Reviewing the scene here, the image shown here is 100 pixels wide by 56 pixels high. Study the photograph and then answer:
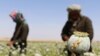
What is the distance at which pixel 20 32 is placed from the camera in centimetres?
1825

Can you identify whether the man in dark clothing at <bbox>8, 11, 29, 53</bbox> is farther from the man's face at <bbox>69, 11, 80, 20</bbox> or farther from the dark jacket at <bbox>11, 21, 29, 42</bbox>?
the man's face at <bbox>69, 11, 80, 20</bbox>

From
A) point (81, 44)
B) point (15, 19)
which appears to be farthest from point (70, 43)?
point (15, 19)

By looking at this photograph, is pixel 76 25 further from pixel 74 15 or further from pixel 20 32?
pixel 20 32

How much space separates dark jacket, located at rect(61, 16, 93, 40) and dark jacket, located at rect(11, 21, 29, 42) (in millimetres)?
5392

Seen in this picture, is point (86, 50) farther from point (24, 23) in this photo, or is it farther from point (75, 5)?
point (24, 23)

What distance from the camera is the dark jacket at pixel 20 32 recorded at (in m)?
18.1

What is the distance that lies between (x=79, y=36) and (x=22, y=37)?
6719 millimetres

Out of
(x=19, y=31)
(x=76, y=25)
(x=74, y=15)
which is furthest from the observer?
(x=19, y=31)

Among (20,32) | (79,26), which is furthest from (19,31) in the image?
(79,26)

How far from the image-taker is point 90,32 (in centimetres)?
1267

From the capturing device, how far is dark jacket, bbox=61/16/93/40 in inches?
500

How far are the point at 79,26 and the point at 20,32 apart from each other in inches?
229

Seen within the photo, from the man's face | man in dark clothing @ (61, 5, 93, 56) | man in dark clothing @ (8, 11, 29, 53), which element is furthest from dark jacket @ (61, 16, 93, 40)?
man in dark clothing @ (8, 11, 29, 53)

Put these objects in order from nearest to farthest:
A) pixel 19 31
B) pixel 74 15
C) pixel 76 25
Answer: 1. pixel 74 15
2. pixel 76 25
3. pixel 19 31
